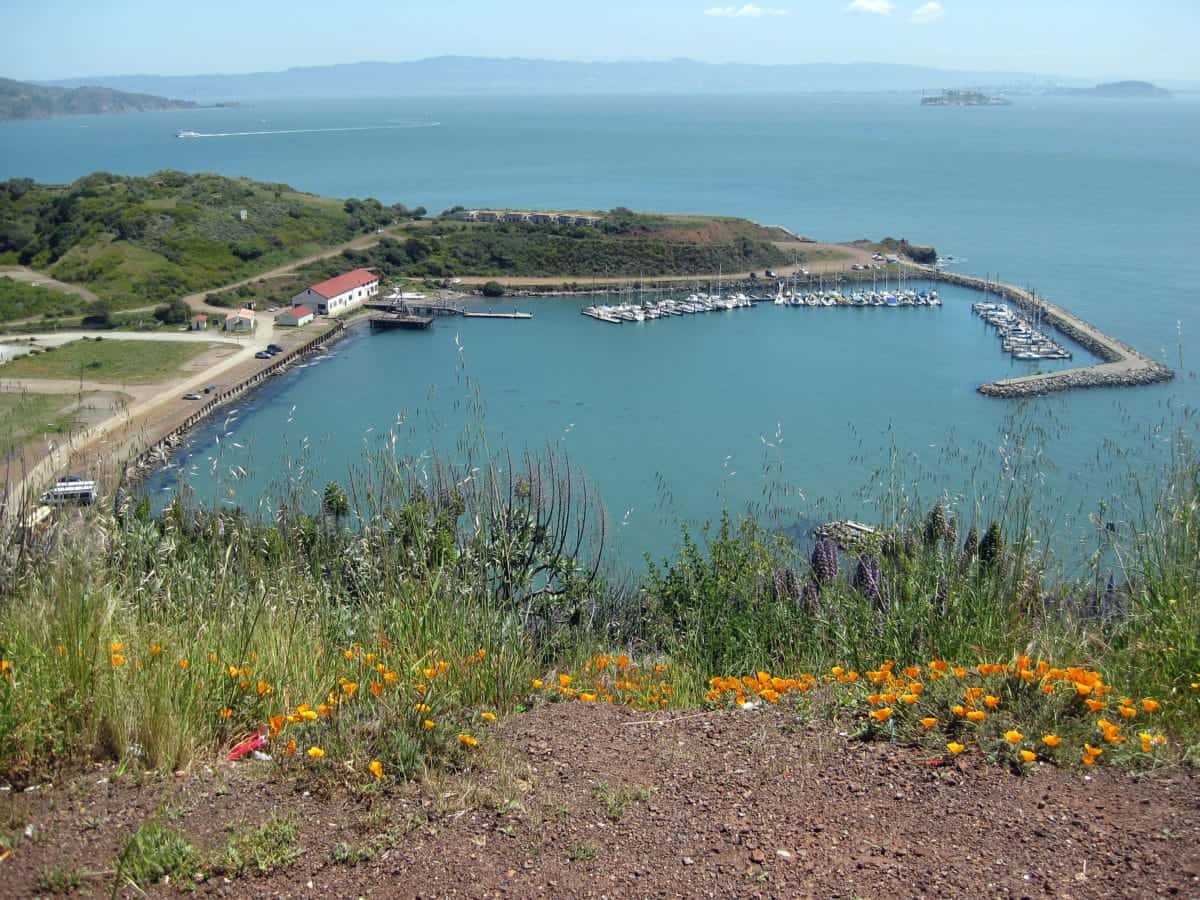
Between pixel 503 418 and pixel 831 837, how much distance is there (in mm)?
16390

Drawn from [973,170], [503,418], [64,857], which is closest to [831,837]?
[64,857]

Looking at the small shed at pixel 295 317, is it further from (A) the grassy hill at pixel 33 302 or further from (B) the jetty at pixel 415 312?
(A) the grassy hill at pixel 33 302

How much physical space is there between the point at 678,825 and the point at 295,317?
83.3ft

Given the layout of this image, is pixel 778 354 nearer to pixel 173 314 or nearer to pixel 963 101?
pixel 173 314

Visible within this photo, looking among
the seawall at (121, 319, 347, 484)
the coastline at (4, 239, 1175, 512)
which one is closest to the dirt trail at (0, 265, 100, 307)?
the coastline at (4, 239, 1175, 512)

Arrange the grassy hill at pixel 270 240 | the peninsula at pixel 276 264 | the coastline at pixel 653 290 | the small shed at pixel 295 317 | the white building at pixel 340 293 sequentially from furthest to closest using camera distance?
1. the grassy hill at pixel 270 240
2. the white building at pixel 340 293
3. the small shed at pixel 295 317
4. the peninsula at pixel 276 264
5. the coastline at pixel 653 290

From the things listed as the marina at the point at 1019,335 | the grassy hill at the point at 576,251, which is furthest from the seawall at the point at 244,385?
the marina at the point at 1019,335

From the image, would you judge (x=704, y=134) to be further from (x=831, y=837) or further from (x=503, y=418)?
(x=831, y=837)

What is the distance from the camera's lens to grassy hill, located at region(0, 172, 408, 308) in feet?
93.6

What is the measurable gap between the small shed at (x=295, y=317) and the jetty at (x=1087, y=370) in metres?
16.1

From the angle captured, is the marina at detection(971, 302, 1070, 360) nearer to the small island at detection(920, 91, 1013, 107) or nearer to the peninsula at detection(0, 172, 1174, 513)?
the peninsula at detection(0, 172, 1174, 513)

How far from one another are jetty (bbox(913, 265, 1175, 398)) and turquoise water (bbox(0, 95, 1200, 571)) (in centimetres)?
50

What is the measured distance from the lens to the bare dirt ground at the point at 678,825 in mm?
1735

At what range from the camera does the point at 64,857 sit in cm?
177
